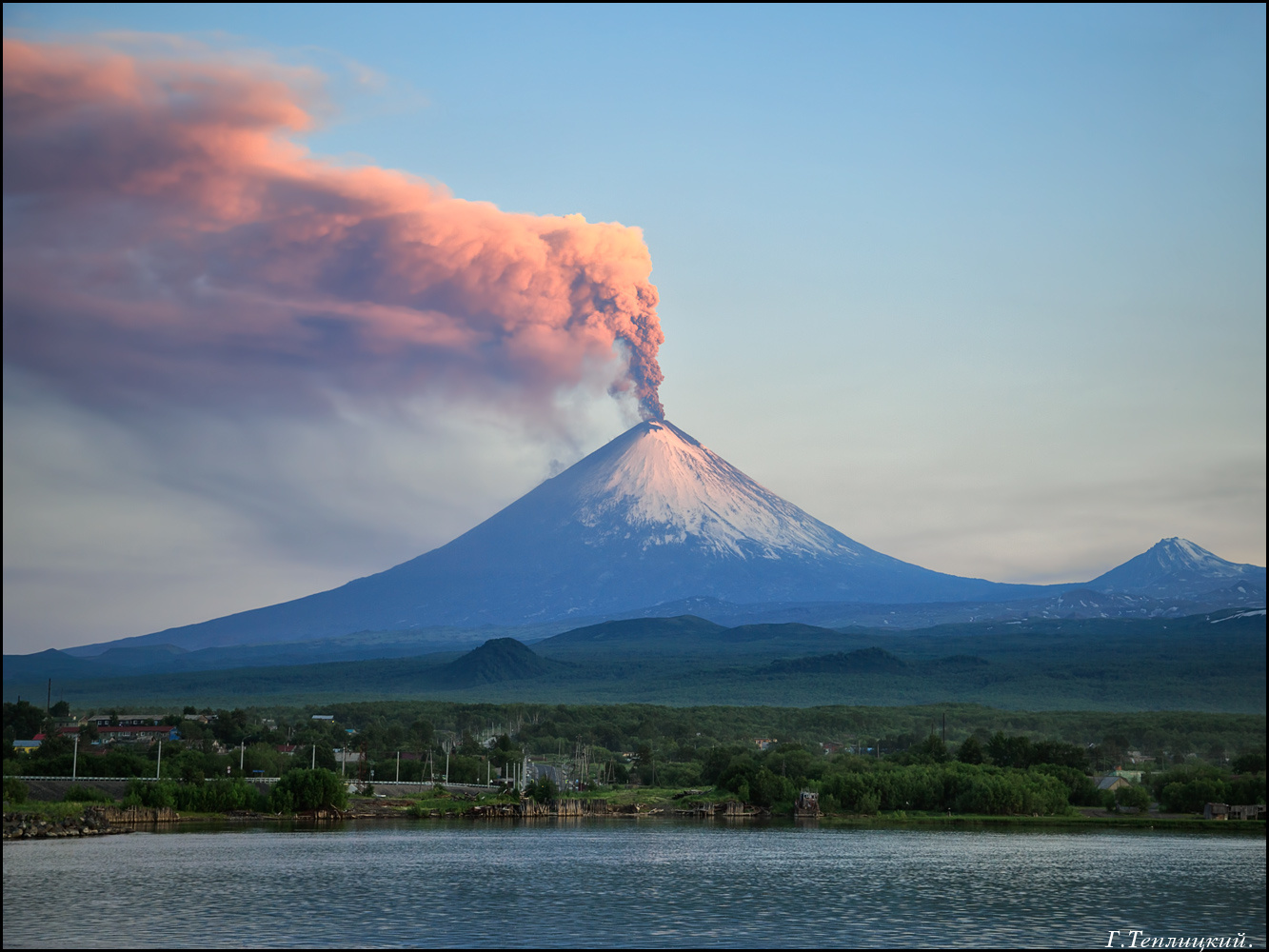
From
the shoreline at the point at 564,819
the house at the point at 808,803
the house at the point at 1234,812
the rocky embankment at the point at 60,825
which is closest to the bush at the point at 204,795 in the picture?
the shoreline at the point at 564,819

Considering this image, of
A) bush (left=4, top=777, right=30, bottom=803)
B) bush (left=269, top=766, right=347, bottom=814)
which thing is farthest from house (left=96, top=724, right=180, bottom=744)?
bush (left=4, top=777, right=30, bottom=803)

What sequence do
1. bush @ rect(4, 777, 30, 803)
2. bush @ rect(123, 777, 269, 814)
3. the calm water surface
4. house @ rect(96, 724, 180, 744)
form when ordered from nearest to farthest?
1. the calm water surface
2. bush @ rect(4, 777, 30, 803)
3. bush @ rect(123, 777, 269, 814)
4. house @ rect(96, 724, 180, 744)

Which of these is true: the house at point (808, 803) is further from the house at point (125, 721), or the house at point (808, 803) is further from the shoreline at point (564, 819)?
the house at point (125, 721)

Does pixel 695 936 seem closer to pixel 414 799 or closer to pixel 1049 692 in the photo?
pixel 414 799

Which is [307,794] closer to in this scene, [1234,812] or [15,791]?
[15,791]

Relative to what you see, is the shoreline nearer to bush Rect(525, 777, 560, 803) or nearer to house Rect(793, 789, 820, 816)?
house Rect(793, 789, 820, 816)

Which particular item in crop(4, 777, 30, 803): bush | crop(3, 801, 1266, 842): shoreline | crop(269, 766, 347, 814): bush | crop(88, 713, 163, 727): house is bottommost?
crop(3, 801, 1266, 842): shoreline

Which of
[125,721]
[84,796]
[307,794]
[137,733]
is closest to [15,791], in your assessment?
[84,796]

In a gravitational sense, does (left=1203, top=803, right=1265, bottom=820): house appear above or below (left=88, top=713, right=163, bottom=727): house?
below

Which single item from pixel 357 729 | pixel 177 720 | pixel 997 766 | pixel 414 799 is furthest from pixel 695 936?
pixel 357 729
